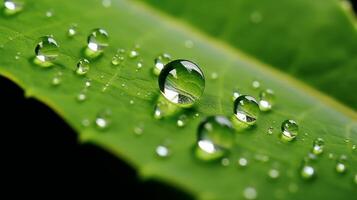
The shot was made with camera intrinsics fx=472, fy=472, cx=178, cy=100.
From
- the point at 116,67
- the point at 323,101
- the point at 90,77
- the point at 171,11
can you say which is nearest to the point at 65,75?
the point at 90,77

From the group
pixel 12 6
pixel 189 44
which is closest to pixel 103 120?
pixel 12 6

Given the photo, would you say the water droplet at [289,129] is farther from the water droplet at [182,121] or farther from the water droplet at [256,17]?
the water droplet at [256,17]

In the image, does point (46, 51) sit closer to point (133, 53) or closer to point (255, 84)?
point (133, 53)

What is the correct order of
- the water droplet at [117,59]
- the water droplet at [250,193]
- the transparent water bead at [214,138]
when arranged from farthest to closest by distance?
the water droplet at [117,59], the transparent water bead at [214,138], the water droplet at [250,193]

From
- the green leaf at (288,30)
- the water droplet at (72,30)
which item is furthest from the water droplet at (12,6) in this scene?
the green leaf at (288,30)

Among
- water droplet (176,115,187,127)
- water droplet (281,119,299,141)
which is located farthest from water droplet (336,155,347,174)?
water droplet (176,115,187,127)

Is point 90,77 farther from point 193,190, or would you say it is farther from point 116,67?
point 193,190
